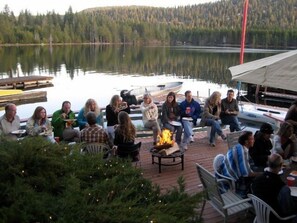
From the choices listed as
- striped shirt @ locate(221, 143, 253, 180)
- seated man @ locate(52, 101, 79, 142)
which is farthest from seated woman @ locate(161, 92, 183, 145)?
striped shirt @ locate(221, 143, 253, 180)

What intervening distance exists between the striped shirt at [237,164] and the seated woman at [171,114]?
3548 millimetres

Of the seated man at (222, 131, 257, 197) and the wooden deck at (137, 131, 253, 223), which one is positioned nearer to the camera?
the seated man at (222, 131, 257, 197)

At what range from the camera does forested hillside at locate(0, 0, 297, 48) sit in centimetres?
A: 10206

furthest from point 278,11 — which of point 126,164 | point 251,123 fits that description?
point 126,164

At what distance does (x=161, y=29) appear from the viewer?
473 ft

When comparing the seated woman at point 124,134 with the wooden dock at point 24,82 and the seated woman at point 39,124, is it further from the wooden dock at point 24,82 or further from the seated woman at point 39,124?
the wooden dock at point 24,82

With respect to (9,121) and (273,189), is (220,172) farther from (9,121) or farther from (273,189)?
(9,121)

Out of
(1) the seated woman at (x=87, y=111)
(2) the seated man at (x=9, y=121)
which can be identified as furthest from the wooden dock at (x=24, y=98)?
(2) the seated man at (x=9, y=121)

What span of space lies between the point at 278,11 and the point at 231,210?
6574 inches

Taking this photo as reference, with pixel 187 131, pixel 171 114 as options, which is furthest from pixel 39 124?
pixel 187 131

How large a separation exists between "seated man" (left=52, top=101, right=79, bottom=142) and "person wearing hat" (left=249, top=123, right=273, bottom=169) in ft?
12.3

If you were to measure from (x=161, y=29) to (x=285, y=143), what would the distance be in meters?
143

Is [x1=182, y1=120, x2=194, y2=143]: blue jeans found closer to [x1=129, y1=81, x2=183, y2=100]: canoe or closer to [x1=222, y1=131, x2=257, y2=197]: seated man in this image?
[x1=222, y1=131, x2=257, y2=197]: seated man

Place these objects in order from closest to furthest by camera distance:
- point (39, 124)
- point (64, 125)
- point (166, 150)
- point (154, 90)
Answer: point (166, 150) → point (39, 124) → point (64, 125) → point (154, 90)
